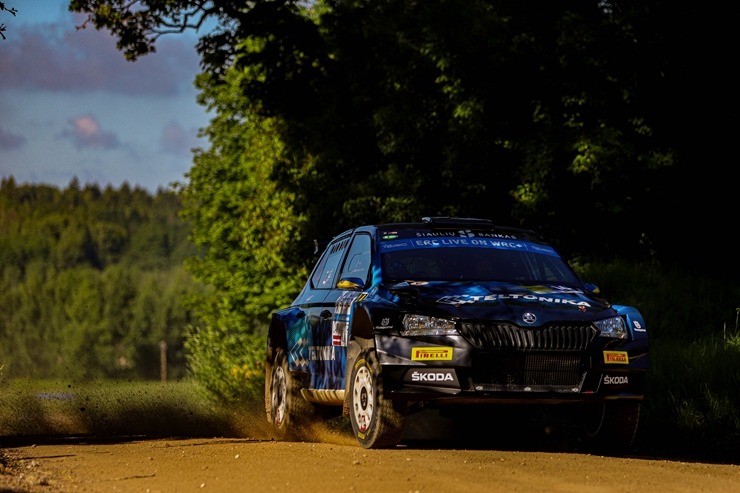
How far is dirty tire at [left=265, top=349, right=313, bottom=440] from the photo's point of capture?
13305 millimetres

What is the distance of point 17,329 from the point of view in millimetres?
175250

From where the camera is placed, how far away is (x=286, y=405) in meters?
13.5

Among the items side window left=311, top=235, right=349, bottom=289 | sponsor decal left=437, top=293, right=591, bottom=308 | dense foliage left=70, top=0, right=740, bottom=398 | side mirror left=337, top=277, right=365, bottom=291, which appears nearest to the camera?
sponsor decal left=437, top=293, right=591, bottom=308

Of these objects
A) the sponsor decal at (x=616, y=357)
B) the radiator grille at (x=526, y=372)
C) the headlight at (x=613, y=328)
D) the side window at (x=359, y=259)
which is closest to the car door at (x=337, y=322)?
the side window at (x=359, y=259)

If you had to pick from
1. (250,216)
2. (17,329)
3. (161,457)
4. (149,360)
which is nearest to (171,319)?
(149,360)

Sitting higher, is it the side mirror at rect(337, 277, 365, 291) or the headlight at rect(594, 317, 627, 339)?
the side mirror at rect(337, 277, 365, 291)

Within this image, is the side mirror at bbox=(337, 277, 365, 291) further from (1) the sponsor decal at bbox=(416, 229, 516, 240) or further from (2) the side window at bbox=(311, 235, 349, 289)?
(2) the side window at bbox=(311, 235, 349, 289)

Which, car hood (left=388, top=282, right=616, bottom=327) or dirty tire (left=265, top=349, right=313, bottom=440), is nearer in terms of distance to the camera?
car hood (left=388, top=282, right=616, bottom=327)

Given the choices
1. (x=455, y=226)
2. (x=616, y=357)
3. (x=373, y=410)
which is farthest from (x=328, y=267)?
(x=616, y=357)

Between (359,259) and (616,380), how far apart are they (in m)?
2.82

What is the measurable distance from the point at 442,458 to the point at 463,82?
604 inches

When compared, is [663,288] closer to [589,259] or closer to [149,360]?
[589,259]

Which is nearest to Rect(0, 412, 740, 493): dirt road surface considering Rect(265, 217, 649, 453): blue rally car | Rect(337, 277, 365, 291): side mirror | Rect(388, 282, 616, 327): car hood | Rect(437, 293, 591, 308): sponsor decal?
Rect(265, 217, 649, 453): blue rally car

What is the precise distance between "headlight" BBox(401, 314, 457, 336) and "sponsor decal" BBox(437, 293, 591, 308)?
8.1 inches
